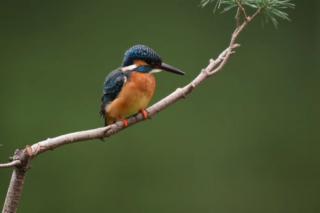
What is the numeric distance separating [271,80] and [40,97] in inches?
A: 36.0

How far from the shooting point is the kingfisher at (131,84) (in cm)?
131

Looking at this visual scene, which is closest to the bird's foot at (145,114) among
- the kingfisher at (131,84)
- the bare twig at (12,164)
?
the kingfisher at (131,84)

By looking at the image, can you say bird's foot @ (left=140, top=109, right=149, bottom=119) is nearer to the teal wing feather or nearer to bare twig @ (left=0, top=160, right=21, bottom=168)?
the teal wing feather

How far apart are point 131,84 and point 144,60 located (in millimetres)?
82

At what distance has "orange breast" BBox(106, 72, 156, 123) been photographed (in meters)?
1.36

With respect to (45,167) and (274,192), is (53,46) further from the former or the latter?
(274,192)

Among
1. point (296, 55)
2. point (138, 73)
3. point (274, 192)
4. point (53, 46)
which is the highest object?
point (296, 55)

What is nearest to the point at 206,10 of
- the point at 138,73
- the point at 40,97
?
the point at 40,97

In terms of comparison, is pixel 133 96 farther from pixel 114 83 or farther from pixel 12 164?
pixel 12 164

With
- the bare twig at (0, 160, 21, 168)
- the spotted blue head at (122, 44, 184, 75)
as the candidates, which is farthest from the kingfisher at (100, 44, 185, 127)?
the bare twig at (0, 160, 21, 168)

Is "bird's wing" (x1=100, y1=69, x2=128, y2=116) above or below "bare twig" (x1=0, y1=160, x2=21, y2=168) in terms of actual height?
above

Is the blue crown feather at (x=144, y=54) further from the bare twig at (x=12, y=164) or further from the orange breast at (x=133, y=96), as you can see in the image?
the bare twig at (x=12, y=164)

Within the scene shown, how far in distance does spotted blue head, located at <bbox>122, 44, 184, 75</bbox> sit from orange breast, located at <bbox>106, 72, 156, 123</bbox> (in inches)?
1.1

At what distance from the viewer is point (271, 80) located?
271cm
